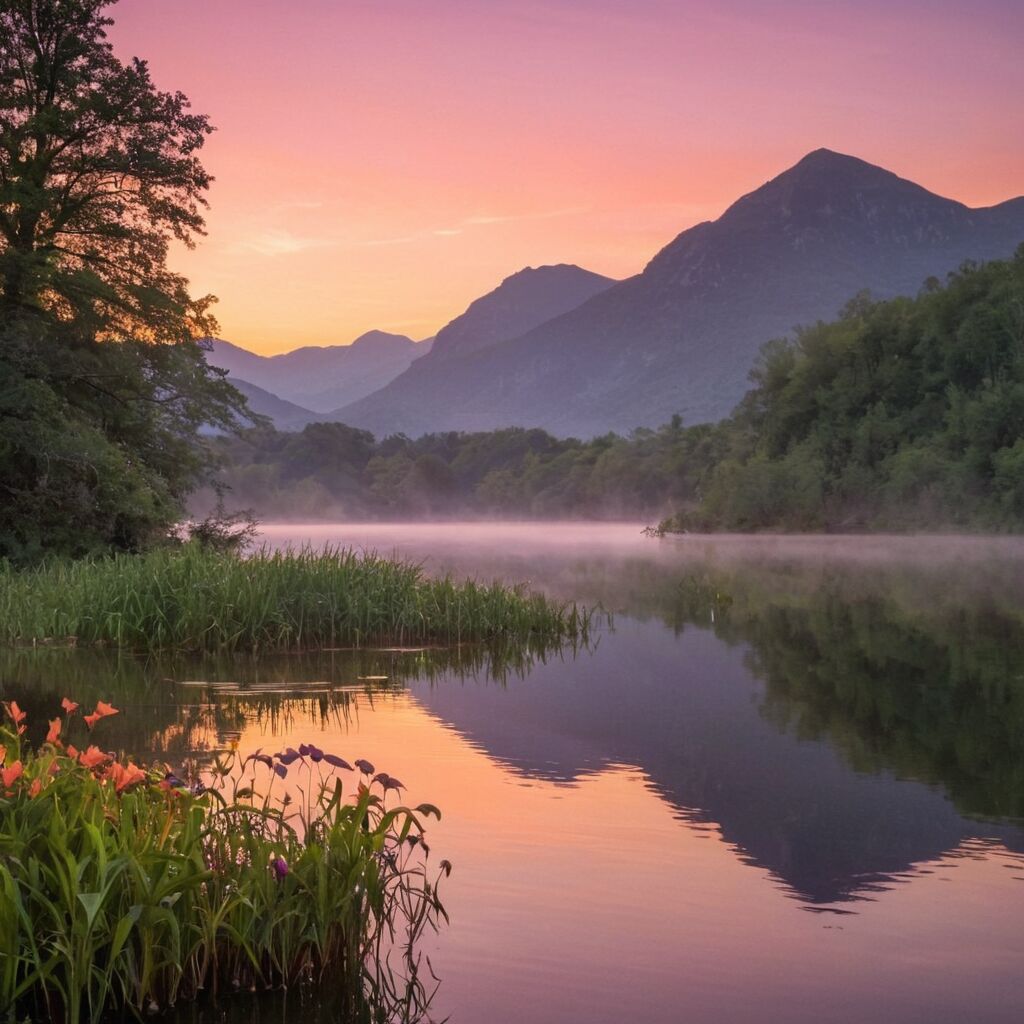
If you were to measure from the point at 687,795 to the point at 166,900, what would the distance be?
251 inches

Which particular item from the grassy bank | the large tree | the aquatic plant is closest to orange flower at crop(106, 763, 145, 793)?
the aquatic plant

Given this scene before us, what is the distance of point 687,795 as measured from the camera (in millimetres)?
11477

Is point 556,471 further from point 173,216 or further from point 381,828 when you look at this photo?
point 381,828

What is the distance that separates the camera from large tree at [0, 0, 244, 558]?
30.6m

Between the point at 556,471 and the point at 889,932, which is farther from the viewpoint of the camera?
the point at 556,471

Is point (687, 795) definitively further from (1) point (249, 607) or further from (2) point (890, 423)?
(2) point (890, 423)

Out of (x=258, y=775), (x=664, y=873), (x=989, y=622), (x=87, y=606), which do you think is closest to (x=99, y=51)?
(x=87, y=606)

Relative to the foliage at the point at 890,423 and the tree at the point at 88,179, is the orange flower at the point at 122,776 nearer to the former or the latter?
the tree at the point at 88,179

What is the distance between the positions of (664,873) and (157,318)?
2904cm

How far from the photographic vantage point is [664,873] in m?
8.79

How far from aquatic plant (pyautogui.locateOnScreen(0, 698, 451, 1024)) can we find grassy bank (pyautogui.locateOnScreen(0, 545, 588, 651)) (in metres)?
14.5

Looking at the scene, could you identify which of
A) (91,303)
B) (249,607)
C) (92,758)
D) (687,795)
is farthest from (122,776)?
(91,303)

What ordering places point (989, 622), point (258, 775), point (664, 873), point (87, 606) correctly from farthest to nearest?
point (989, 622) → point (87, 606) → point (258, 775) → point (664, 873)

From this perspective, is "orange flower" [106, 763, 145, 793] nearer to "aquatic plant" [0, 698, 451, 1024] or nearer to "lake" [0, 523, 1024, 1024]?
"aquatic plant" [0, 698, 451, 1024]
